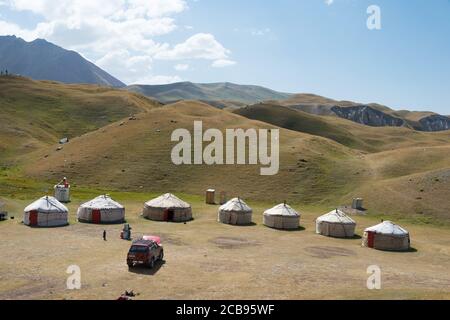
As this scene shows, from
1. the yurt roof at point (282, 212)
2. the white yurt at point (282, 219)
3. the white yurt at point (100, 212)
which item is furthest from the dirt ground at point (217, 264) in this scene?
the yurt roof at point (282, 212)

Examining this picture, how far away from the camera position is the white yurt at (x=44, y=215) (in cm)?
4406

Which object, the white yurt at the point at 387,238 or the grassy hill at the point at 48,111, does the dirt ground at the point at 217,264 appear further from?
the grassy hill at the point at 48,111

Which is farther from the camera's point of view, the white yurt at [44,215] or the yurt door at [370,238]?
the white yurt at [44,215]

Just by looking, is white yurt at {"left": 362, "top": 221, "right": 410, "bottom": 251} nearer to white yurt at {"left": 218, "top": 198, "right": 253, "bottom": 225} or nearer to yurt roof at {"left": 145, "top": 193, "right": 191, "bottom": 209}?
white yurt at {"left": 218, "top": 198, "right": 253, "bottom": 225}

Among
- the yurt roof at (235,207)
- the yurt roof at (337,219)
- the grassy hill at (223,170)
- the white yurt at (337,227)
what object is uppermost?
the grassy hill at (223,170)

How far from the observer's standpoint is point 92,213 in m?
47.7

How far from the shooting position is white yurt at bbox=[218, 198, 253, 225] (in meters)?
51.8

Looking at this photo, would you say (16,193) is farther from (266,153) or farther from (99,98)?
(99,98)

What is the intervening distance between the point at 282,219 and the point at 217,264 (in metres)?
18.5

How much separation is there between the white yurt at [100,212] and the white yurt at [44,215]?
263cm

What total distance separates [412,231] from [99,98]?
147 m

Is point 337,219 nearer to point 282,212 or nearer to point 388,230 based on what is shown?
point 388,230

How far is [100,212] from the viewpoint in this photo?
47.8m
